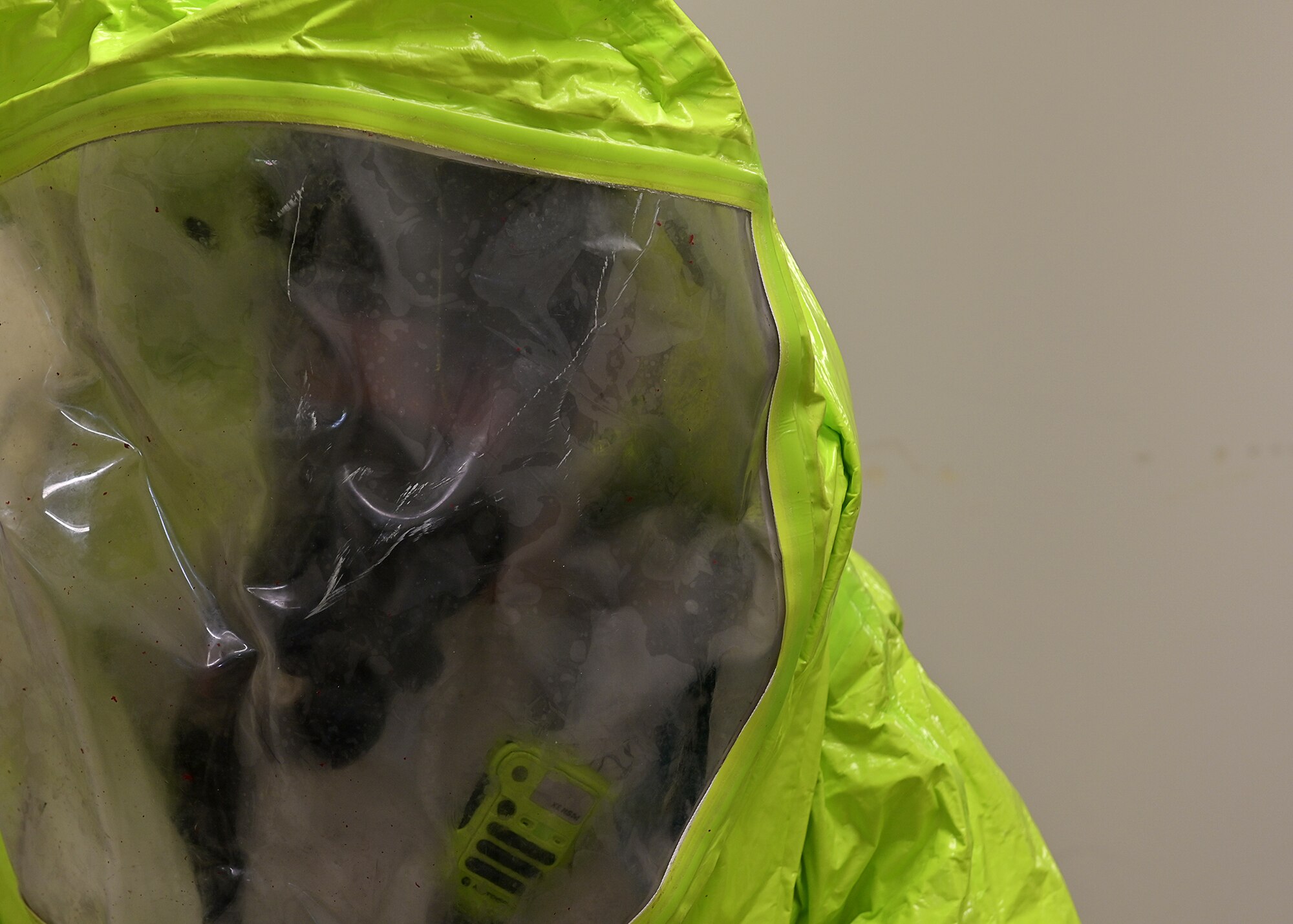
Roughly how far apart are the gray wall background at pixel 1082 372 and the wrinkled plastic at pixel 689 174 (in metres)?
0.41

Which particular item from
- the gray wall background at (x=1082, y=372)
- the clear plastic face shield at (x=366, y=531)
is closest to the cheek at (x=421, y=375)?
the clear plastic face shield at (x=366, y=531)

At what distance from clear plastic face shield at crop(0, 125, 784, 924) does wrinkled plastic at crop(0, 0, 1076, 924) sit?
13 millimetres

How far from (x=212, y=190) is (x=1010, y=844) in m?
0.70

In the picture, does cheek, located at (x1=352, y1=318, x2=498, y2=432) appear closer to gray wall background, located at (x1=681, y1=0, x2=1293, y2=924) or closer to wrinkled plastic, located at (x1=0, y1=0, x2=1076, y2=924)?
wrinkled plastic, located at (x1=0, y1=0, x2=1076, y2=924)

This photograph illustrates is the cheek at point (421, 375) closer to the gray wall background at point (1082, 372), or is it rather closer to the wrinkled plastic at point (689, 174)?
the wrinkled plastic at point (689, 174)

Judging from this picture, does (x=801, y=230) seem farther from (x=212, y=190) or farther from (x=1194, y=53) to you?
(x=212, y=190)

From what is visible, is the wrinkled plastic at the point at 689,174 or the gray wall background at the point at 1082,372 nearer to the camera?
the wrinkled plastic at the point at 689,174

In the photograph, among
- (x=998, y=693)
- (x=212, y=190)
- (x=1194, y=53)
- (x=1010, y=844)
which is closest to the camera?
(x=212, y=190)

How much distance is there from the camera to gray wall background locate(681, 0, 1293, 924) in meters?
0.92

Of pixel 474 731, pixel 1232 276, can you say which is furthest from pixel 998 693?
pixel 474 731

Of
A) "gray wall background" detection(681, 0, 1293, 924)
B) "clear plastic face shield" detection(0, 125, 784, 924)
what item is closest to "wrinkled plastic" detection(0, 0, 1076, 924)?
"clear plastic face shield" detection(0, 125, 784, 924)

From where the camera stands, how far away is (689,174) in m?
0.46

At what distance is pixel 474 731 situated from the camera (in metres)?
0.49

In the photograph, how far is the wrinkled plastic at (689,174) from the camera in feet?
1.33
